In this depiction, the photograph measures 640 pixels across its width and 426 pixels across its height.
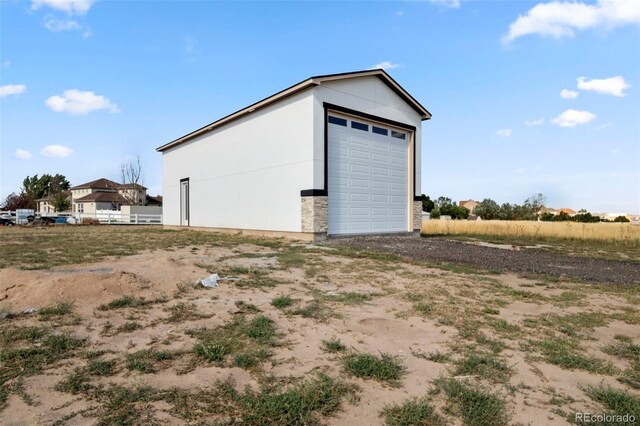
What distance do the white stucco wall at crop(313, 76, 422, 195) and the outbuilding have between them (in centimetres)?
4

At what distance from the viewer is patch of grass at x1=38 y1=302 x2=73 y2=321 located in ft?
13.6

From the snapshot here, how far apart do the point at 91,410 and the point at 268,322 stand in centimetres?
194

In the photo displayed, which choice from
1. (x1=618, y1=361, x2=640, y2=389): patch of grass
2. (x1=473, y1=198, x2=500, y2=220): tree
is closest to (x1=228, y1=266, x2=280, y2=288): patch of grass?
(x1=618, y1=361, x2=640, y2=389): patch of grass

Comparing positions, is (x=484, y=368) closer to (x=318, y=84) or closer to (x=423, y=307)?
(x=423, y=307)

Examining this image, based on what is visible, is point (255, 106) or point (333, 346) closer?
point (333, 346)

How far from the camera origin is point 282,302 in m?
4.84

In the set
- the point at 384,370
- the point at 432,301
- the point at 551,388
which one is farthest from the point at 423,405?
the point at 432,301

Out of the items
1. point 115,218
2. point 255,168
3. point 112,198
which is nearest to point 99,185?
point 112,198

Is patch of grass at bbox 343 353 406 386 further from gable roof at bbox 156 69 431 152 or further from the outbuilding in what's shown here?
gable roof at bbox 156 69 431 152

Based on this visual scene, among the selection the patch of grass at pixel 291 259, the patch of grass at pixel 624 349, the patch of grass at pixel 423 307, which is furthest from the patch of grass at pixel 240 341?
the patch of grass at pixel 291 259

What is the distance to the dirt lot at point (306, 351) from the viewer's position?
2447 mm

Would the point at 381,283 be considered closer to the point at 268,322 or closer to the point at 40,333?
the point at 268,322

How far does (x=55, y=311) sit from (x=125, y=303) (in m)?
0.73

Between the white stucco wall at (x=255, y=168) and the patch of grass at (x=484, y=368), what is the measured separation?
407 inches
